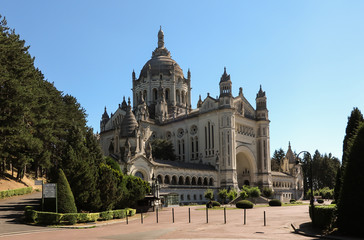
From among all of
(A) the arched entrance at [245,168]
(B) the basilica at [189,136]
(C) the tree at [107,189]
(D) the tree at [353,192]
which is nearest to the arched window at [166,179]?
(B) the basilica at [189,136]

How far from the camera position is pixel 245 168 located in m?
92.1

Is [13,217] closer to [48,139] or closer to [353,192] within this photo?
[48,139]

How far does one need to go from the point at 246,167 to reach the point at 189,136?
56.1 ft

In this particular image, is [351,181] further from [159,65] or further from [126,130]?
[159,65]

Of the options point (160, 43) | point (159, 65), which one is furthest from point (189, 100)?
point (160, 43)

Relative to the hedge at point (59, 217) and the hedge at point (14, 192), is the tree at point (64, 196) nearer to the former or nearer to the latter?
the hedge at point (59, 217)

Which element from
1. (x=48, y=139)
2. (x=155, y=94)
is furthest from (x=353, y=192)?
(x=155, y=94)

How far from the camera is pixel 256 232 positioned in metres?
22.4

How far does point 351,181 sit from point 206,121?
63.5 m

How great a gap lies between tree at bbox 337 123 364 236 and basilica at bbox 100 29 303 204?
1558 inches

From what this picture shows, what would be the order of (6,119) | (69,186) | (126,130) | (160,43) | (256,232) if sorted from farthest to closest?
(160,43) < (126,130) < (6,119) < (69,186) < (256,232)

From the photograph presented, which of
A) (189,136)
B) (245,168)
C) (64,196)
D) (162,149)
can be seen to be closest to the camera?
(64,196)

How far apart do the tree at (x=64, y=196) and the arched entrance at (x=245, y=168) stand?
6307 centimetres

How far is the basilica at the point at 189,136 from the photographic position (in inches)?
2552
